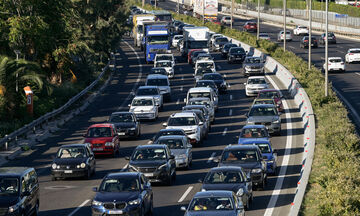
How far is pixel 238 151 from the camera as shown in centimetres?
2764

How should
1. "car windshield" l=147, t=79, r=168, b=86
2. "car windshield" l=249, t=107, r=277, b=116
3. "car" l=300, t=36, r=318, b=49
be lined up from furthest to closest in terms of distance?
"car" l=300, t=36, r=318, b=49 < "car windshield" l=147, t=79, r=168, b=86 < "car windshield" l=249, t=107, r=277, b=116

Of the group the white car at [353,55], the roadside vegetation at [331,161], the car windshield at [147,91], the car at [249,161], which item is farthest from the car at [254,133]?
the white car at [353,55]

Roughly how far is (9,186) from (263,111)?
20568 millimetres

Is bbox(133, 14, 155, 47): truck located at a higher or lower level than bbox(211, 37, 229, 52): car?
higher

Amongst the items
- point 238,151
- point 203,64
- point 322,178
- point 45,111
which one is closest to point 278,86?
point 203,64

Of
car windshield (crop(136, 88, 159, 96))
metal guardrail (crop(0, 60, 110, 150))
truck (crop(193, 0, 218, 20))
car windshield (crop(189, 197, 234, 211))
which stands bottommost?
metal guardrail (crop(0, 60, 110, 150))

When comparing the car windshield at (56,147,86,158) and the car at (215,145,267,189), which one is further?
the car windshield at (56,147,86,158)

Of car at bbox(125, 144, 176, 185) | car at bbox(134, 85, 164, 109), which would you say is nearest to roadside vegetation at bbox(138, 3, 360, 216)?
car at bbox(125, 144, 176, 185)

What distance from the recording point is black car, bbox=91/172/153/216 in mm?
21656

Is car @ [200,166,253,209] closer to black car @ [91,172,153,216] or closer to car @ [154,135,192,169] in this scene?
black car @ [91,172,153,216]

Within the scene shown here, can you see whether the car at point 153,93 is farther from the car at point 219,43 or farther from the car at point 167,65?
the car at point 219,43

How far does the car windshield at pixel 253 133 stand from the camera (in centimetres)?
3334

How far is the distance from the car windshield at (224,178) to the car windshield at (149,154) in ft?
15.8

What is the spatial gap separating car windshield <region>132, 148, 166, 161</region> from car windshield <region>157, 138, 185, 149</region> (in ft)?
10.9
